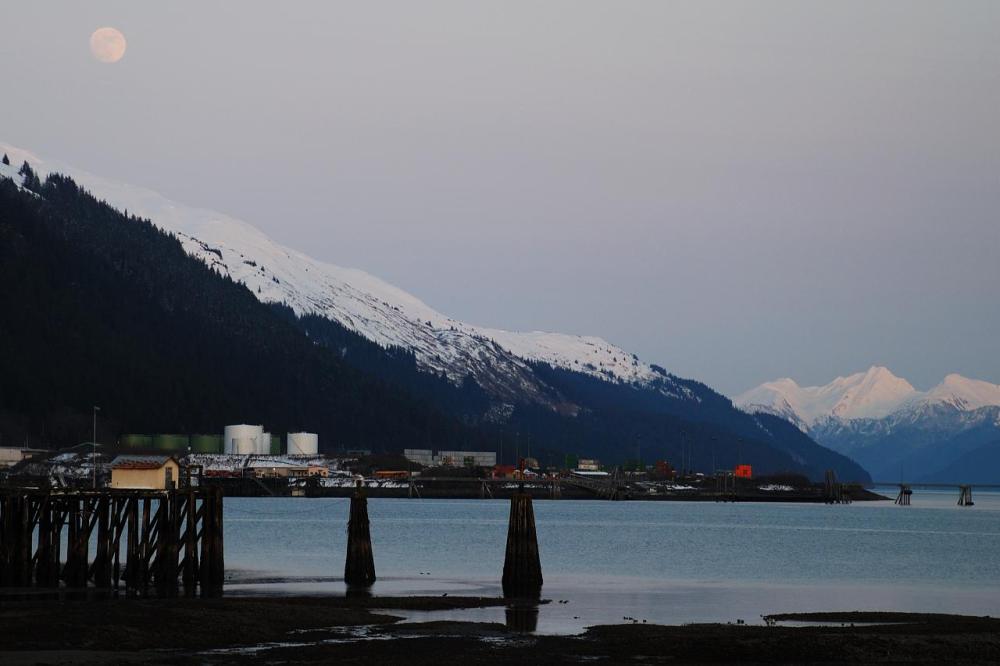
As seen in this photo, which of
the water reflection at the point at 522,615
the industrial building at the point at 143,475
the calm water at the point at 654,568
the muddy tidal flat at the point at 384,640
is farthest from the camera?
the industrial building at the point at 143,475

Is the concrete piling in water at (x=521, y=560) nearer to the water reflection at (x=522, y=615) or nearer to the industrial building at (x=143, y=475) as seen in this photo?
the water reflection at (x=522, y=615)

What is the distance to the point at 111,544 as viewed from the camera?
85.4 metres

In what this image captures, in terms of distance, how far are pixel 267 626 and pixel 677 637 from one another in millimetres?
15429

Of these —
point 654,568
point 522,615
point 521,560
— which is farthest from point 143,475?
point 654,568

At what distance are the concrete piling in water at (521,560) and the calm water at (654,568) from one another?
101 inches

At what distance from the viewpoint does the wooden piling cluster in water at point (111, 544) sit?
8056 centimetres

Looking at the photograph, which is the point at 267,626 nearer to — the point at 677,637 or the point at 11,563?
the point at 677,637

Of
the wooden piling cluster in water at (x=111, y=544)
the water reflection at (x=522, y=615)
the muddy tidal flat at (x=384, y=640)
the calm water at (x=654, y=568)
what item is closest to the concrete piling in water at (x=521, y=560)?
the water reflection at (x=522, y=615)

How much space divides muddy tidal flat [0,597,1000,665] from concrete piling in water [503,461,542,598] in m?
10.8

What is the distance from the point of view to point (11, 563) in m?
80.5

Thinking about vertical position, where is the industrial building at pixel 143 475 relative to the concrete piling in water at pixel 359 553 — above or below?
above

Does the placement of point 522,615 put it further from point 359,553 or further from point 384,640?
point 359,553

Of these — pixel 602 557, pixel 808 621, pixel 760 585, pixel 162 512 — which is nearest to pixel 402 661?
pixel 808 621

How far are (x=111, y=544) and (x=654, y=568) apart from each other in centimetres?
4184
